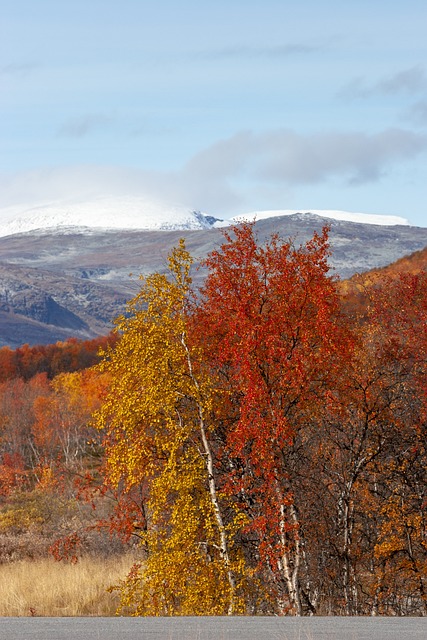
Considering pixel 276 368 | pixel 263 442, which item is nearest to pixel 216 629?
pixel 263 442

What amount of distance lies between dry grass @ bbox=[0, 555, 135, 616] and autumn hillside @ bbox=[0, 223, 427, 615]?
1.21 m

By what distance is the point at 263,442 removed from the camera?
69.6 ft

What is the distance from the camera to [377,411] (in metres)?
23.5

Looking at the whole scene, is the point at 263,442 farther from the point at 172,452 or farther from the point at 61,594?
the point at 61,594

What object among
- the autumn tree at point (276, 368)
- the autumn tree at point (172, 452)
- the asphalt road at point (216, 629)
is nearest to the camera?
the asphalt road at point (216, 629)

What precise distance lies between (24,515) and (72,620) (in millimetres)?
54236

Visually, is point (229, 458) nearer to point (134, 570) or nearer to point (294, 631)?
point (134, 570)

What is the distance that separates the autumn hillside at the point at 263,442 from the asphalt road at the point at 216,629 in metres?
7.41

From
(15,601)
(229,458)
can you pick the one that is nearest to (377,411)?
(229,458)

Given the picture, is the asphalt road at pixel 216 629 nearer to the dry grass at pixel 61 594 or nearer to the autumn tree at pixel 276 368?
the dry grass at pixel 61 594

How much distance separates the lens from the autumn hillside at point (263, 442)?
70.3 ft

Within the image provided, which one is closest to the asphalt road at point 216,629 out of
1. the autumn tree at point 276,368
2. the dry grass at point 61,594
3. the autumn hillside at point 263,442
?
the dry grass at point 61,594


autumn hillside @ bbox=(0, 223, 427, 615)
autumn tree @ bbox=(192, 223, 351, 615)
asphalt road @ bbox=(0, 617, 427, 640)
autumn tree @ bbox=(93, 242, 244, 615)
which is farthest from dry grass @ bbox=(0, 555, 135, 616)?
asphalt road @ bbox=(0, 617, 427, 640)

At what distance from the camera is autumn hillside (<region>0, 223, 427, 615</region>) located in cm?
2142
